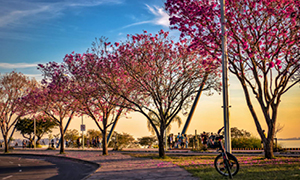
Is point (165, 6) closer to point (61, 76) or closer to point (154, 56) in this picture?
point (154, 56)

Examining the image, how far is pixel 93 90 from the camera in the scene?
28.2 meters

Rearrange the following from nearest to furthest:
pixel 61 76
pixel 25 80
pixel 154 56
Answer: pixel 154 56
pixel 61 76
pixel 25 80

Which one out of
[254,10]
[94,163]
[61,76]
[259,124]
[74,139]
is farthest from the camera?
[74,139]

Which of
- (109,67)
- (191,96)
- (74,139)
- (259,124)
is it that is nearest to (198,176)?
(259,124)

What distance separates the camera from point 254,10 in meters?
19.0

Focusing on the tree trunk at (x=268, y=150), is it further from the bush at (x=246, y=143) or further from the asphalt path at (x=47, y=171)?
the bush at (x=246, y=143)

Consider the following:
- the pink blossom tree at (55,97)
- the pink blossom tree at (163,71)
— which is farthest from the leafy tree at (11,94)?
the pink blossom tree at (163,71)

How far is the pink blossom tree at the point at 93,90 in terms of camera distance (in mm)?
27370

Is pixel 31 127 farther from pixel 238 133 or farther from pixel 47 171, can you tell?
pixel 47 171

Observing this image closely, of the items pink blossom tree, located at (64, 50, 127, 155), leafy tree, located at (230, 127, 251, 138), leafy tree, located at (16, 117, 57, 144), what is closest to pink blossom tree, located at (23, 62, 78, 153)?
pink blossom tree, located at (64, 50, 127, 155)

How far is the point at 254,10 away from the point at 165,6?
199 inches

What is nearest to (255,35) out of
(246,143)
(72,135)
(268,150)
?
(268,150)

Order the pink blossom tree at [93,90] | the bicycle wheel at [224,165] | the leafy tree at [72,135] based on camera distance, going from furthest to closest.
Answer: the leafy tree at [72,135], the pink blossom tree at [93,90], the bicycle wheel at [224,165]

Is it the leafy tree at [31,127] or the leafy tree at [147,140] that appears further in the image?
the leafy tree at [31,127]
